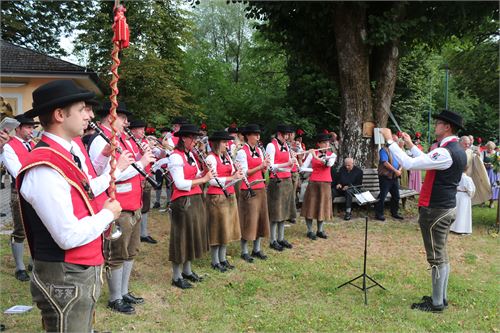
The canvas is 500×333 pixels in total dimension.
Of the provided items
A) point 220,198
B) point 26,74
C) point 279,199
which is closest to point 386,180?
point 279,199

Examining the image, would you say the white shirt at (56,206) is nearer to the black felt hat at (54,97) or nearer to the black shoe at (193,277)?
the black felt hat at (54,97)

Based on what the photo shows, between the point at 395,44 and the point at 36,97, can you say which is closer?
the point at 36,97

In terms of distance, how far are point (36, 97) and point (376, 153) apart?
10750mm

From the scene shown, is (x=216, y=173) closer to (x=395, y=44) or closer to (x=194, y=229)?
(x=194, y=229)

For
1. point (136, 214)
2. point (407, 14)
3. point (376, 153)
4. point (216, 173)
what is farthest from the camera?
point (376, 153)

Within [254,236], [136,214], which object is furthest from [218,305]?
[254,236]

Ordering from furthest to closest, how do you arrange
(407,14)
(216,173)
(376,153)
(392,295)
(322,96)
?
(322,96) < (376,153) < (407,14) < (216,173) < (392,295)

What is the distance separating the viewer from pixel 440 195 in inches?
216

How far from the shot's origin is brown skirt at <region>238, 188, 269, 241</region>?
7.45 metres

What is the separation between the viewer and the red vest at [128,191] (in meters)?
5.07

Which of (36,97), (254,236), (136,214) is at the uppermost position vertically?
(36,97)

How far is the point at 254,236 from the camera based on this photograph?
7473 mm

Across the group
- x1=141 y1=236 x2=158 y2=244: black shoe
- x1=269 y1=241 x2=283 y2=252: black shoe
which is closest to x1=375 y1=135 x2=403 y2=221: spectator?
x1=269 y1=241 x2=283 y2=252: black shoe

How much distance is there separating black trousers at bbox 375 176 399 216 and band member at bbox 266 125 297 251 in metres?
3.55
